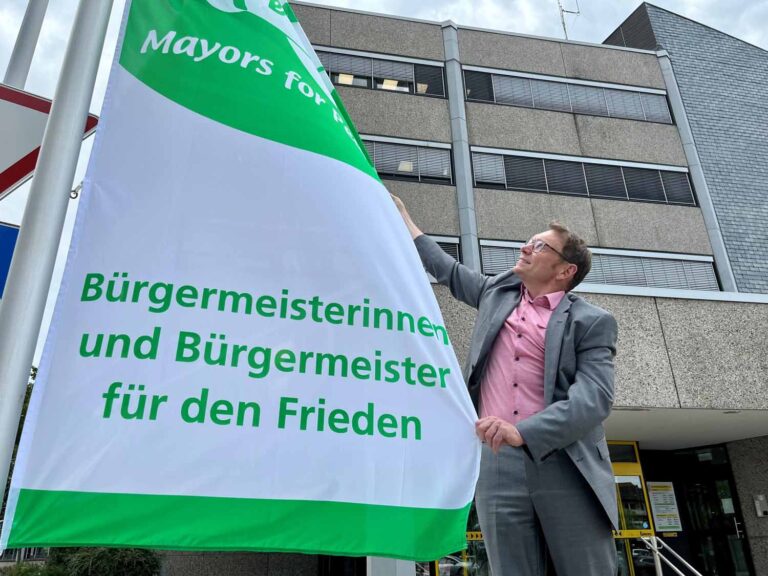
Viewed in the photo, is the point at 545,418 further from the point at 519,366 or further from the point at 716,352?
the point at 716,352

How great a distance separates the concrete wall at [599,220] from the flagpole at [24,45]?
1421cm

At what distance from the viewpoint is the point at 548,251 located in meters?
2.28

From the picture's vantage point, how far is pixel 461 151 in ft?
54.5

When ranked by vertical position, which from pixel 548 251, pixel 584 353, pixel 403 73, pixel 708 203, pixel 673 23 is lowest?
pixel 584 353

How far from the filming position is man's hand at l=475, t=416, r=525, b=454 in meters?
1.69

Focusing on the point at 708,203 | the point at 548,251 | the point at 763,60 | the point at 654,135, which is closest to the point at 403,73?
the point at 654,135

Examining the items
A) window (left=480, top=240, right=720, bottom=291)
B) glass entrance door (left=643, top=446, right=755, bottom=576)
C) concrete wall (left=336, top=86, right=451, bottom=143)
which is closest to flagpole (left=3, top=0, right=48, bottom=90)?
glass entrance door (left=643, top=446, right=755, bottom=576)

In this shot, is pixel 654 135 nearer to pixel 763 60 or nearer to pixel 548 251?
pixel 763 60

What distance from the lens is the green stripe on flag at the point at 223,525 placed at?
126cm

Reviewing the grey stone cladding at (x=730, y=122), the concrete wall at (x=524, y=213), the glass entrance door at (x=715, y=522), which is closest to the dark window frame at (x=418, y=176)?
the concrete wall at (x=524, y=213)

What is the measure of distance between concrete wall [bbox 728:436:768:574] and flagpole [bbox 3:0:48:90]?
1047cm

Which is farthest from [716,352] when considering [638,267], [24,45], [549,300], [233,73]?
[638,267]

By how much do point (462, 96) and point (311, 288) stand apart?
1687 centimetres

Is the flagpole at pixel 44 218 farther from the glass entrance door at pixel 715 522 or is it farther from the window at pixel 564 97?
the window at pixel 564 97
